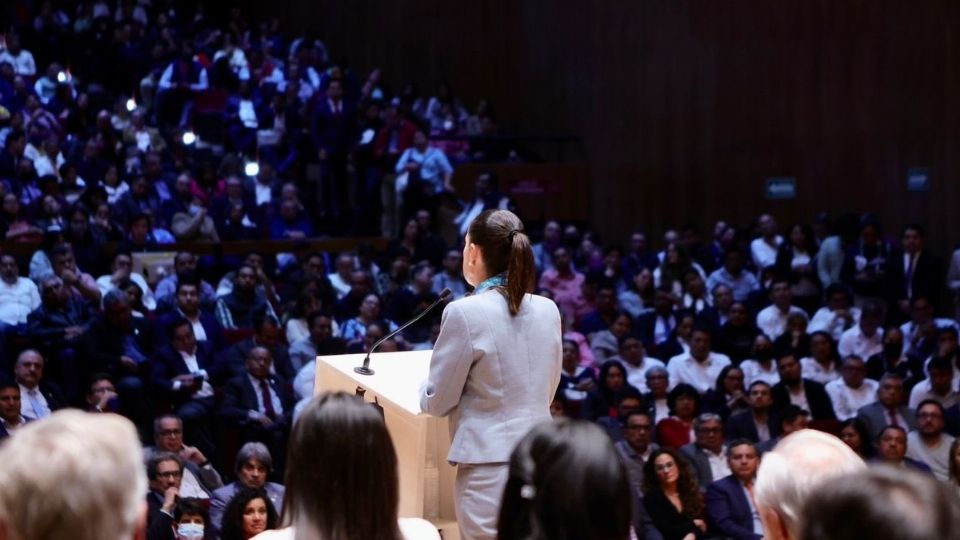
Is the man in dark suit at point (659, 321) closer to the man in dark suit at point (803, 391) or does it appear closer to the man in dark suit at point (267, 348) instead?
the man in dark suit at point (803, 391)

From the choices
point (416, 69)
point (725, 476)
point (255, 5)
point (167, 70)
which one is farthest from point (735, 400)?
point (255, 5)

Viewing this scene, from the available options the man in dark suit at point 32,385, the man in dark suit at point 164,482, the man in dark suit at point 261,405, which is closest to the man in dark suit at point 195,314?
the man in dark suit at point 261,405

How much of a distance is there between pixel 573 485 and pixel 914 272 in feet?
27.1

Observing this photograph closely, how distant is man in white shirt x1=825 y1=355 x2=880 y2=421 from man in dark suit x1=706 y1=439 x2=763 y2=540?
167 cm

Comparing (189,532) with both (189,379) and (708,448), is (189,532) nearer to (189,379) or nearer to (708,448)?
(189,379)

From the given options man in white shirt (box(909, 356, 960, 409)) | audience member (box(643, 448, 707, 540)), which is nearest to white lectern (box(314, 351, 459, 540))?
audience member (box(643, 448, 707, 540))

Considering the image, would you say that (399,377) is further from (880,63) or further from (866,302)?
(880,63)

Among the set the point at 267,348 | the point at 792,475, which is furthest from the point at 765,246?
the point at 792,475

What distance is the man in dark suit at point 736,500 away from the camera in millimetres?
6215

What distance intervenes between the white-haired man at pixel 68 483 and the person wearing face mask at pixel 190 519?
405cm

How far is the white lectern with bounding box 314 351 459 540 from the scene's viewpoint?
137 inches

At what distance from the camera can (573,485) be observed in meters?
1.74

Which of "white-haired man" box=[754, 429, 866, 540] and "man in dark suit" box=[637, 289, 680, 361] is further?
"man in dark suit" box=[637, 289, 680, 361]

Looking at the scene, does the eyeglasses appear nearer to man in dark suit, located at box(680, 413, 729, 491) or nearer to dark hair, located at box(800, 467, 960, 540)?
man in dark suit, located at box(680, 413, 729, 491)
